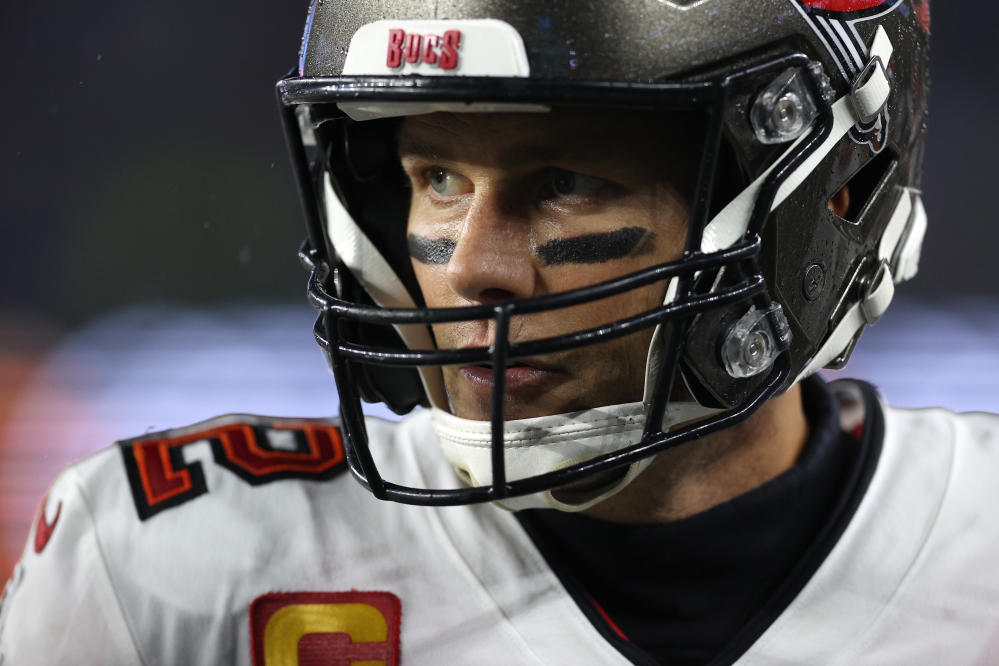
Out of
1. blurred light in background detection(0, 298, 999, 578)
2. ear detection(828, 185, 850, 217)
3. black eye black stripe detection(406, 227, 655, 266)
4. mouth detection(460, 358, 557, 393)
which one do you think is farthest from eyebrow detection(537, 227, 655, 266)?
blurred light in background detection(0, 298, 999, 578)

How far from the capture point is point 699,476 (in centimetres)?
124

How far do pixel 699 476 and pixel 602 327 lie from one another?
33 centimetres

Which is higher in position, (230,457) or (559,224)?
(559,224)

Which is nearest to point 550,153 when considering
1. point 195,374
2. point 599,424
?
point 599,424

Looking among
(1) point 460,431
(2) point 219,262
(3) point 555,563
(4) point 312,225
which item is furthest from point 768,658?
(2) point 219,262

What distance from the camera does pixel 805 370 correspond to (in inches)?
47.3

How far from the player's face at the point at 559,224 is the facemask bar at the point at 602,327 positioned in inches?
2.2

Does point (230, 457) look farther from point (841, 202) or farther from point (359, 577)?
point (841, 202)

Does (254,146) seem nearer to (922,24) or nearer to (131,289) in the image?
(131,289)

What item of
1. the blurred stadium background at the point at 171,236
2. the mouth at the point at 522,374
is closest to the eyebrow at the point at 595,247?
the mouth at the point at 522,374

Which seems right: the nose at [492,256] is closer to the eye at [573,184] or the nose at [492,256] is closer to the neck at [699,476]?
the eye at [573,184]

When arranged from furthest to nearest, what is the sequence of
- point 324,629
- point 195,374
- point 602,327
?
point 195,374, point 324,629, point 602,327

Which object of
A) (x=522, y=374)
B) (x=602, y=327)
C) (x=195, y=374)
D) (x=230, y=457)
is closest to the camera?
(x=602, y=327)

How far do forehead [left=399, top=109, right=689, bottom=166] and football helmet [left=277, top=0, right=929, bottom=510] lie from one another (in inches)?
0.8
